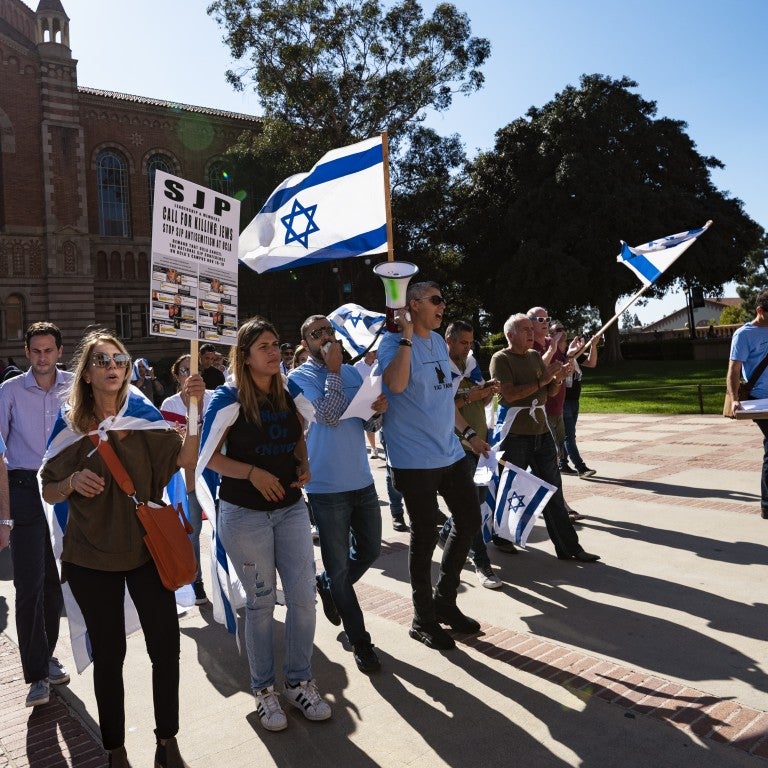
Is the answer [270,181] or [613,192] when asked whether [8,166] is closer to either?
[270,181]

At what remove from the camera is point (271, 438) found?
12.5ft

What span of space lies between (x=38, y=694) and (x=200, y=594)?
1.71 metres

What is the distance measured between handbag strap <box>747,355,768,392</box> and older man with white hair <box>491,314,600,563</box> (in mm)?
2028

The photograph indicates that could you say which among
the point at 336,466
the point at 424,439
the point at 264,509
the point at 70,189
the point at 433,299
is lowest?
the point at 264,509

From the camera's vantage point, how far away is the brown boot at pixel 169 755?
3.26 metres

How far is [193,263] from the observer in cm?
405

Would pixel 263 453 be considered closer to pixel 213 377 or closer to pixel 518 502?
pixel 518 502

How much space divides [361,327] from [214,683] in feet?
18.8

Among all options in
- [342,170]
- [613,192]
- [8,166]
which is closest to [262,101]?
[8,166]

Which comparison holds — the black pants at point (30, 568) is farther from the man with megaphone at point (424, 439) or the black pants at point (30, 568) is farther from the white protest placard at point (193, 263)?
the man with megaphone at point (424, 439)

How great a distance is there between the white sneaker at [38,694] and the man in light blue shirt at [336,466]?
1695mm

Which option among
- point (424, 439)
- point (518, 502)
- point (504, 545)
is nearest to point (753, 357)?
point (518, 502)

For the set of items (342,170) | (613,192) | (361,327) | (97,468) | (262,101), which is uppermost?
(262,101)

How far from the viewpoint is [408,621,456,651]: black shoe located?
456 centimetres
